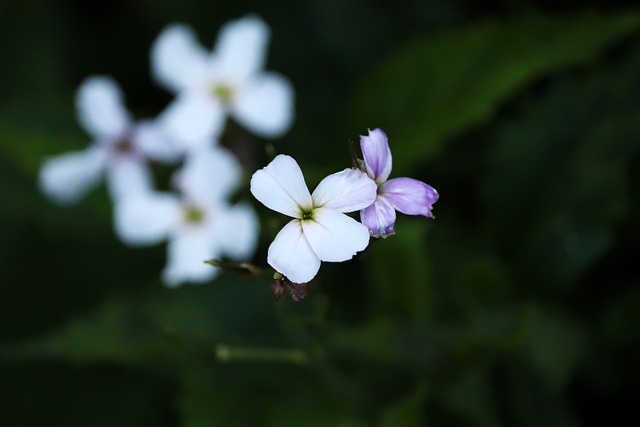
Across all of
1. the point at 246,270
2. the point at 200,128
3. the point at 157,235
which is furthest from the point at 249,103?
the point at 246,270

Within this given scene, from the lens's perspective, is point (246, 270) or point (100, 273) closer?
point (246, 270)

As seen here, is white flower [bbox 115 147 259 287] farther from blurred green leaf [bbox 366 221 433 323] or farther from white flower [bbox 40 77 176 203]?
blurred green leaf [bbox 366 221 433 323]

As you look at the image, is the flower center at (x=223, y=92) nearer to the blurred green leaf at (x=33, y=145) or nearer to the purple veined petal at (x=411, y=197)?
the blurred green leaf at (x=33, y=145)

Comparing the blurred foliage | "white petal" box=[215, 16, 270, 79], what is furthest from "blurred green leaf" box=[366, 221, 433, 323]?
"white petal" box=[215, 16, 270, 79]

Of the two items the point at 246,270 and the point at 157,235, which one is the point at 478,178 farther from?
the point at 246,270

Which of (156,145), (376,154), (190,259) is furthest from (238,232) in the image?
(376,154)

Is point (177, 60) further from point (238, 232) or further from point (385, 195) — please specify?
point (385, 195)

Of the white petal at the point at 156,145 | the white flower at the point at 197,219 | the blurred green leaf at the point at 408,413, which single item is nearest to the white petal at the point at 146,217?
the white flower at the point at 197,219
